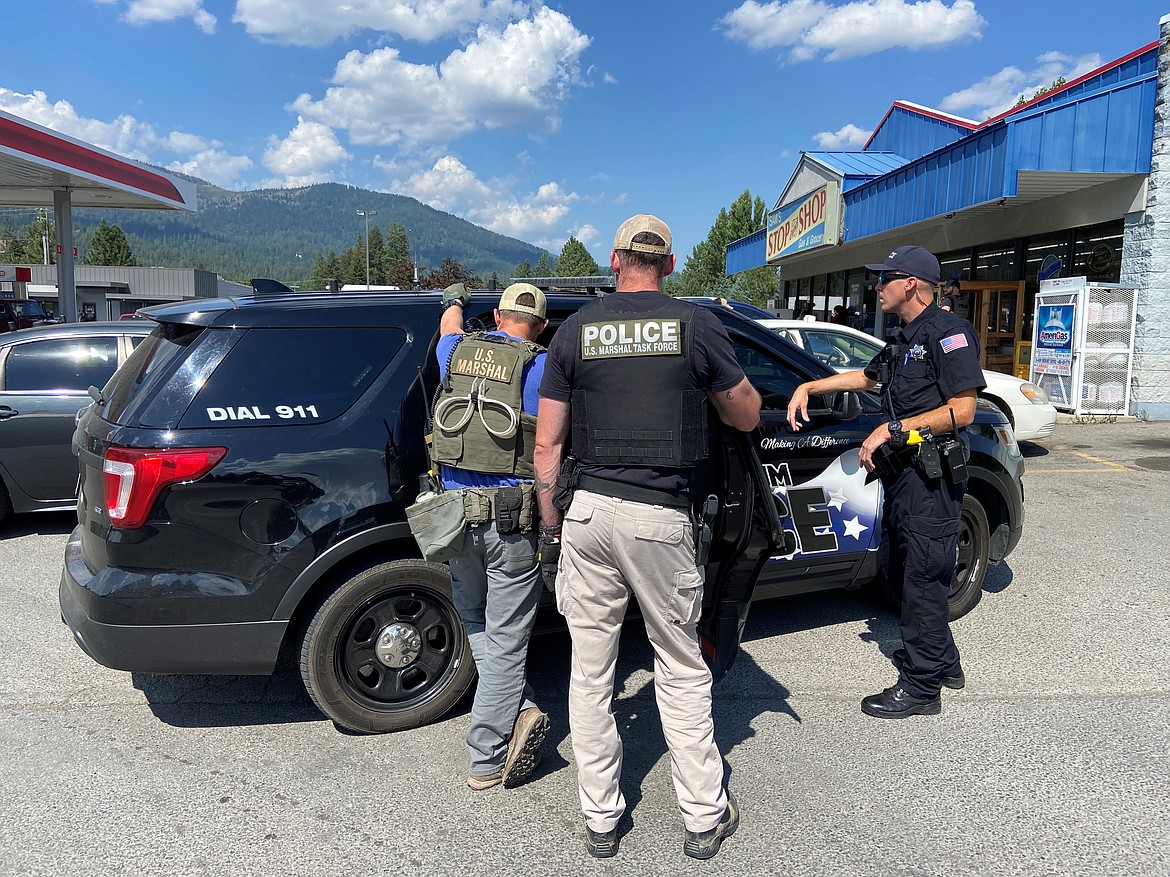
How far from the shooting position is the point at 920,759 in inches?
126

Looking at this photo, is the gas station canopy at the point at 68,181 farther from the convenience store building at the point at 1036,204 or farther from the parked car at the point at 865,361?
the convenience store building at the point at 1036,204

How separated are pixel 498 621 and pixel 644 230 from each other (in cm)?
147

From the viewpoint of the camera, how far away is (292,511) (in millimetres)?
3127

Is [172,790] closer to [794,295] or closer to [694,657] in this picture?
[694,657]

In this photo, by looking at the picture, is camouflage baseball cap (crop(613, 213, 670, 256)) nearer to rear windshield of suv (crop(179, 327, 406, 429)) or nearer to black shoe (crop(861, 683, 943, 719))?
rear windshield of suv (crop(179, 327, 406, 429))

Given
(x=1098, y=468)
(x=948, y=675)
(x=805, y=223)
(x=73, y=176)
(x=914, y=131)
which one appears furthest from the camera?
(x=805, y=223)

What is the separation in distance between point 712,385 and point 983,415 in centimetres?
276

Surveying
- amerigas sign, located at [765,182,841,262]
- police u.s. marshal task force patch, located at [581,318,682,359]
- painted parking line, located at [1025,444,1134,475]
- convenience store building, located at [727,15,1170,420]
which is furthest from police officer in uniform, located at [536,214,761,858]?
amerigas sign, located at [765,182,841,262]

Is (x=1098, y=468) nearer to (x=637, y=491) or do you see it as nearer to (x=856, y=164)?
(x=637, y=491)

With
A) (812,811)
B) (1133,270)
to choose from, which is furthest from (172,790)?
(1133,270)

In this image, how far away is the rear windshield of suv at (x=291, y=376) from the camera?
3139mm

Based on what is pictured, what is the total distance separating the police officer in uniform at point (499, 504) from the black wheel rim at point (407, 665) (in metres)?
0.41

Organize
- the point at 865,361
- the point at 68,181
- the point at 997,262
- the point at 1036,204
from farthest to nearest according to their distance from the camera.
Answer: the point at 68,181
the point at 997,262
the point at 1036,204
the point at 865,361

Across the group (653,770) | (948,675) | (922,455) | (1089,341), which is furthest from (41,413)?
(1089,341)
